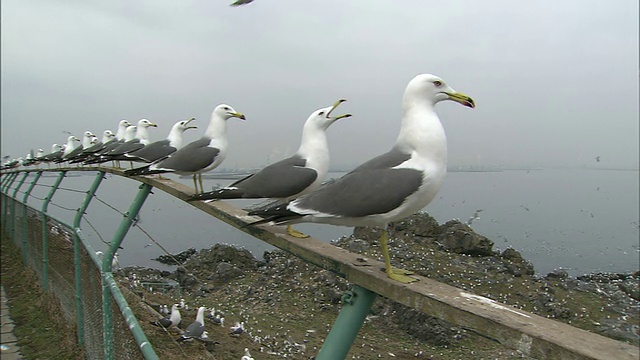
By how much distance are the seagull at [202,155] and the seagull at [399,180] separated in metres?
2.30

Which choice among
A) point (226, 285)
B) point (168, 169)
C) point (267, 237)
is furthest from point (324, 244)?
point (226, 285)

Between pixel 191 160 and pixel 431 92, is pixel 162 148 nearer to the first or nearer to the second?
pixel 191 160

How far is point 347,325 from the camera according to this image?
5.24 feet

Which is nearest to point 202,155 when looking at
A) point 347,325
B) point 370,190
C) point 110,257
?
point 110,257

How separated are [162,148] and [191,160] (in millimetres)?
1864

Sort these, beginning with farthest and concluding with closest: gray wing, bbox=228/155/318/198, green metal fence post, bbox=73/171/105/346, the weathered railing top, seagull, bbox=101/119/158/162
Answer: seagull, bbox=101/119/158/162
green metal fence post, bbox=73/171/105/346
gray wing, bbox=228/155/318/198
the weathered railing top

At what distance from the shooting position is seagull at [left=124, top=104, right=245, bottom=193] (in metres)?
4.25

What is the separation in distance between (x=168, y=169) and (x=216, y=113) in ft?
2.79

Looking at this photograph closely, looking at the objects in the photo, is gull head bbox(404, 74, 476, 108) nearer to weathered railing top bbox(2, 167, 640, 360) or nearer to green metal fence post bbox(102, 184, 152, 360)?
weathered railing top bbox(2, 167, 640, 360)

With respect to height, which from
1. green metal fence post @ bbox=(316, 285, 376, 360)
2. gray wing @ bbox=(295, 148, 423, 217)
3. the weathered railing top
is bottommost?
green metal fence post @ bbox=(316, 285, 376, 360)

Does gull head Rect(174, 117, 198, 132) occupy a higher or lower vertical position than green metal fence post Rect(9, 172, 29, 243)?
higher

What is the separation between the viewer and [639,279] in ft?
45.4

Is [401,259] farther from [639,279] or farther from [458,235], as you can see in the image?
[639,279]

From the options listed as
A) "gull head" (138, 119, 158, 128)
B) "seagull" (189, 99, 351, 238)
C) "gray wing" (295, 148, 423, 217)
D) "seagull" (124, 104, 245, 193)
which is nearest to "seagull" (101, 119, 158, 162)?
"gull head" (138, 119, 158, 128)
